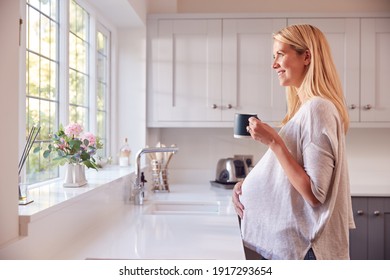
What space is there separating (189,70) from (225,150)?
1.99 feet

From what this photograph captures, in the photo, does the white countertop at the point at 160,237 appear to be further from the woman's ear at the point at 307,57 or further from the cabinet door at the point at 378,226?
the cabinet door at the point at 378,226

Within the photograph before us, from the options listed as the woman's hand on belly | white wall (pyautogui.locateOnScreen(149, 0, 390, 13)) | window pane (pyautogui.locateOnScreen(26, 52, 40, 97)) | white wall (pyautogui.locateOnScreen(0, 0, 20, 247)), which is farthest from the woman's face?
white wall (pyautogui.locateOnScreen(149, 0, 390, 13))

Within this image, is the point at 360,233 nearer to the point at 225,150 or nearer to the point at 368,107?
the point at 368,107

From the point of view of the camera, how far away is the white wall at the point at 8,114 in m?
0.96

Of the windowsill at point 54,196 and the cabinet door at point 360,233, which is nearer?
the windowsill at point 54,196

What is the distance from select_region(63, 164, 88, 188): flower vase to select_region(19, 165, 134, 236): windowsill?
18 millimetres

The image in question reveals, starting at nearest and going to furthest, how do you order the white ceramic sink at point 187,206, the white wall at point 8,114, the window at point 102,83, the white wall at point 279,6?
the white wall at point 8,114
the white ceramic sink at point 187,206
the window at point 102,83
the white wall at point 279,6

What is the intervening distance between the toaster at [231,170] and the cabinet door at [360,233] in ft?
2.10

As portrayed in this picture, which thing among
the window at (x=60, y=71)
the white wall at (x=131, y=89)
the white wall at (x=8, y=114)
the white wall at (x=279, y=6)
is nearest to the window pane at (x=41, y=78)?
the window at (x=60, y=71)

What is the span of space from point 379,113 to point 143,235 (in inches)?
68.9

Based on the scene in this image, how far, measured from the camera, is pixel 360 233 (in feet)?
7.80

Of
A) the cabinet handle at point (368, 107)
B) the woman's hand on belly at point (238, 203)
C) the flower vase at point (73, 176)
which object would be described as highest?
the cabinet handle at point (368, 107)

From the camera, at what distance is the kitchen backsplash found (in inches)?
114

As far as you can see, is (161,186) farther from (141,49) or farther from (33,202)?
(33,202)
